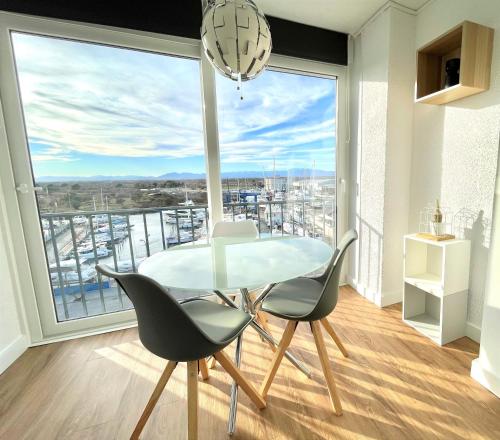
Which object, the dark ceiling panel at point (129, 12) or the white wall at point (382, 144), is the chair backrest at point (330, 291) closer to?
the white wall at point (382, 144)

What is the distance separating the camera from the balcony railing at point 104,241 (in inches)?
75.9

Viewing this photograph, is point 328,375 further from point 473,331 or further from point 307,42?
point 307,42

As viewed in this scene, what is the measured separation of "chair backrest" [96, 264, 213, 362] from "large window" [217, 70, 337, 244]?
143 cm

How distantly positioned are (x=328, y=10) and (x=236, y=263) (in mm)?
2160

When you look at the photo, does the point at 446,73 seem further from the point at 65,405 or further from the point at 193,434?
the point at 65,405

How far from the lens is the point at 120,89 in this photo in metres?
1.85

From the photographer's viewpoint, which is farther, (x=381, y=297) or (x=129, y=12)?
(x=381, y=297)

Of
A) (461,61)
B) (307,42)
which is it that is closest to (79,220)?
(307,42)

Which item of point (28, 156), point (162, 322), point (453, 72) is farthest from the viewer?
point (28, 156)

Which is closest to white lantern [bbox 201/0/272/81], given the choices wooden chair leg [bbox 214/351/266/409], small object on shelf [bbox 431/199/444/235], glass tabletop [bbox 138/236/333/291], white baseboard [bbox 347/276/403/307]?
glass tabletop [bbox 138/236/333/291]

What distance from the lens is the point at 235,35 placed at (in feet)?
3.06

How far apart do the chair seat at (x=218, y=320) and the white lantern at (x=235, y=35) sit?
3.44ft

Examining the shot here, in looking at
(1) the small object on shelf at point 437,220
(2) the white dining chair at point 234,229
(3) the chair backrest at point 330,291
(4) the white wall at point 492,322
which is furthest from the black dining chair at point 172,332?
(1) the small object on shelf at point 437,220

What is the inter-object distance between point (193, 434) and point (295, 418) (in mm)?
512
